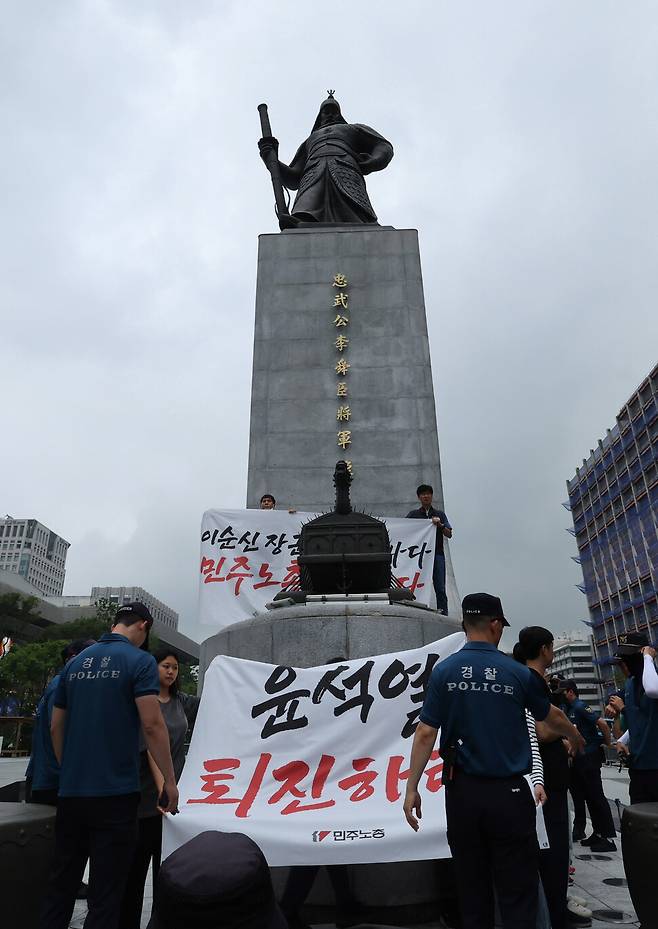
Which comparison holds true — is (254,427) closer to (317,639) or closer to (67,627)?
(317,639)

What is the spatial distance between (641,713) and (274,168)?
1471cm

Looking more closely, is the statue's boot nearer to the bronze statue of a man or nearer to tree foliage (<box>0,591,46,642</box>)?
the bronze statue of a man

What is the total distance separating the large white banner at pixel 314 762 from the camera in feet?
12.0

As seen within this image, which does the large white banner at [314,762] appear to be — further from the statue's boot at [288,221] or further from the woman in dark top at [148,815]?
the statue's boot at [288,221]

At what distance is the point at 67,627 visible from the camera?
193 ft

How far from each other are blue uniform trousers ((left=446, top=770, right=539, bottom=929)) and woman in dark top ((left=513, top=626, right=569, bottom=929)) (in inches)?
41.5

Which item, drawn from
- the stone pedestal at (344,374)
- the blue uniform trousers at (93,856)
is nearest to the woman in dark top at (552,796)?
the blue uniform trousers at (93,856)

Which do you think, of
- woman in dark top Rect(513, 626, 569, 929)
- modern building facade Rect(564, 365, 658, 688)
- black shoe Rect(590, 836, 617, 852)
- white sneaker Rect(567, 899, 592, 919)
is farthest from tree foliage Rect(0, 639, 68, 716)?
modern building facade Rect(564, 365, 658, 688)

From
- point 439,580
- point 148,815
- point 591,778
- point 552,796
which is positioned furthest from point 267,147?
point 552,796

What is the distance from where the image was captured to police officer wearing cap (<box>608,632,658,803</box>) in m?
4.35

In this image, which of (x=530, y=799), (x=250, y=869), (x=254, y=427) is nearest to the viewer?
(x=250, y=869)

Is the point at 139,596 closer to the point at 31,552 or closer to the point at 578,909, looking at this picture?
the point at 31,552

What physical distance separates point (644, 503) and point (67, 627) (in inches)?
2380

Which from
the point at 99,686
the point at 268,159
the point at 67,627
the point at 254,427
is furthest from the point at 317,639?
the point at 67,627
